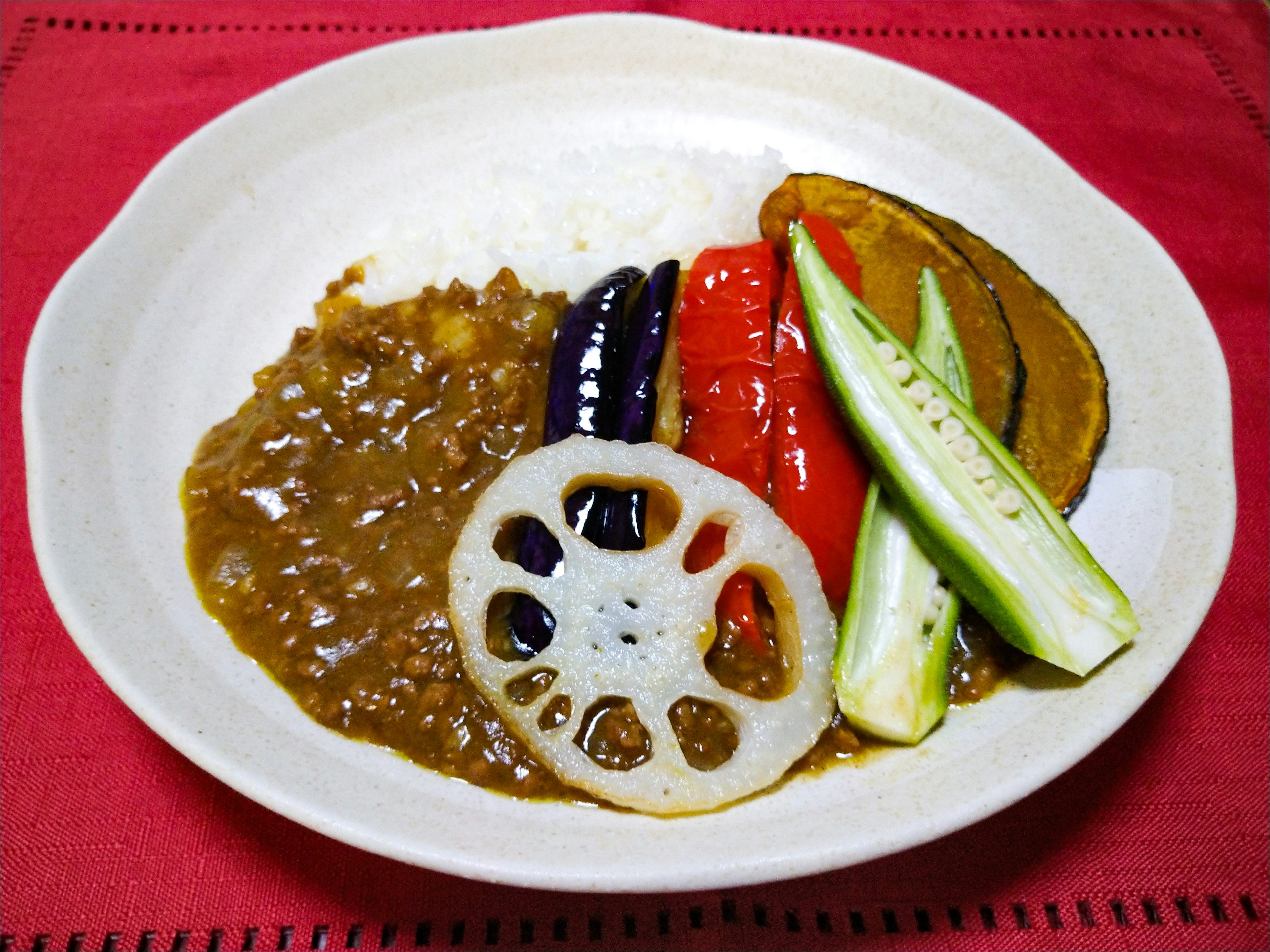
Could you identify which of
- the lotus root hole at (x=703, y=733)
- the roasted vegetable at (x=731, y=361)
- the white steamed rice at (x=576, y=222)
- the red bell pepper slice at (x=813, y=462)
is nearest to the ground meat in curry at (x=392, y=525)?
the lotus root hole at (x=703, y=733)

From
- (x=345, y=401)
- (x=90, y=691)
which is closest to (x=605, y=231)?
(x=345, y=401)

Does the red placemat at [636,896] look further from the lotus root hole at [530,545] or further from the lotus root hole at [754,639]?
the lotus root hole at [530,545]

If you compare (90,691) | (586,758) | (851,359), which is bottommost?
(90,691)

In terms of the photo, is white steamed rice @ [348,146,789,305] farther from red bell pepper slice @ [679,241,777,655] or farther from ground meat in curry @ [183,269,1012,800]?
red bell pepper slice @ [679,241,777,655]

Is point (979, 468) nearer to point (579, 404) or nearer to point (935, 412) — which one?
point (935, 412)

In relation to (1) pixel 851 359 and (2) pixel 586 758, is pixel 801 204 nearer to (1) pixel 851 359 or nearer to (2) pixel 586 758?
(1) pixel 851 359

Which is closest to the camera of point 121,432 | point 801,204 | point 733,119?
point 121,432
